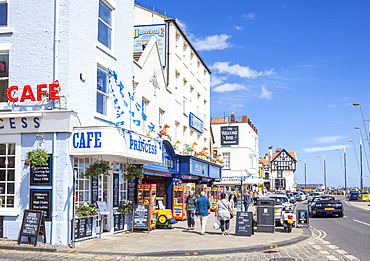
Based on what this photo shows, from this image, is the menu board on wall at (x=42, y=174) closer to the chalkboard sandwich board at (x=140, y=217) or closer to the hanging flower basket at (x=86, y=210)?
the hanging flower basket at (x=86, y=210)

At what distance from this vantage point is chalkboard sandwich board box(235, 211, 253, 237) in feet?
52.9

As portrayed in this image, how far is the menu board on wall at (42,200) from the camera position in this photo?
1335 cm

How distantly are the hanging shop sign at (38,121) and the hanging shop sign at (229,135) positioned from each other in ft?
141

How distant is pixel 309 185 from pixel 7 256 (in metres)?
160

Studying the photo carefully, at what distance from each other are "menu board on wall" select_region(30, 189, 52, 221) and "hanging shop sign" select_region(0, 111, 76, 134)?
192 cm

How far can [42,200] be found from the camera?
529 inches

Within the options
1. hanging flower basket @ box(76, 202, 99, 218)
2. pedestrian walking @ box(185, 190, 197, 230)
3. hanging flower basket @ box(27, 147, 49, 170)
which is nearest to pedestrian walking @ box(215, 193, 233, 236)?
pedestrian walking @ box(185, 190, 197, 230)

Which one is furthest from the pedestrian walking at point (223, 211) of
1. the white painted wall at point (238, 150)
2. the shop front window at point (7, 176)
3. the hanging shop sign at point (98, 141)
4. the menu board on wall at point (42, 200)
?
the white painted wall at point (238, 150)

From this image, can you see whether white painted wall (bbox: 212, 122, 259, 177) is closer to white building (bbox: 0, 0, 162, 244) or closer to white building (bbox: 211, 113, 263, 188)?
white building (bbox: 211, 113, 263, 188)

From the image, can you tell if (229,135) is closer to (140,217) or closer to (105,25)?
(140,217)

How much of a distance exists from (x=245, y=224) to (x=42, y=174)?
7.57 m

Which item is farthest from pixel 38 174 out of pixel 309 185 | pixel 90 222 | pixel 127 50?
pixel 309 185

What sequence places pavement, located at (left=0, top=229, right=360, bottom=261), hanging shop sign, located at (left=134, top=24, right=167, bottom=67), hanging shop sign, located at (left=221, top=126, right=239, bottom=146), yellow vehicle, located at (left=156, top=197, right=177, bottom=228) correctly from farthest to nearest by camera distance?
hanging shop sign, located at (left=221, top=126, right=239, bottom=146) < hanging shop sign, located at (left=134, top=24, right=167, bottom=67) < yellow vehicle, located at (left=156, top=197, right=177, bottom=228) < pavement, located at (left=0, top=229, right=360, bottom=261)

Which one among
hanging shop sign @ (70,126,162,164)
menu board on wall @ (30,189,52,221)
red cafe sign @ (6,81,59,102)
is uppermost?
red cafe sign @ (6,81,59,102)
